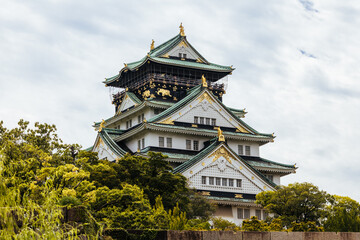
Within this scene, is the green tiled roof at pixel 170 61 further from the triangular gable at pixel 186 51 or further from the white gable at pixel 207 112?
the white gable at pixel 207 112

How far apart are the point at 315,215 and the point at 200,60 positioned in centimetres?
2791

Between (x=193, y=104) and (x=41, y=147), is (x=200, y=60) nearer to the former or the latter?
(x=193, y=104)

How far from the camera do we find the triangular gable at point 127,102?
6550 cm

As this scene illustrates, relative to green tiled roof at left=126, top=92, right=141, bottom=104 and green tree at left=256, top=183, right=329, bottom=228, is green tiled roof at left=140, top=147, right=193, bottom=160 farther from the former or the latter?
green tree at left=256, top=183, right=329, bottom=228

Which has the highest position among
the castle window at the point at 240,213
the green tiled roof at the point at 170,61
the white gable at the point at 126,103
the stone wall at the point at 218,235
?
the green tiled roof at the point at 170,61

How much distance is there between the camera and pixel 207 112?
62750mm

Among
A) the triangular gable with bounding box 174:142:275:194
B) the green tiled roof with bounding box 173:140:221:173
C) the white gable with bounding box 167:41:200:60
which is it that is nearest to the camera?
the green tiled roof with bounding box 173:140:221:173

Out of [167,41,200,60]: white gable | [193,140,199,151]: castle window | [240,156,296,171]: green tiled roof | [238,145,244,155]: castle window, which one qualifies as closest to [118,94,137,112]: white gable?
[167,41,200,60]: white gable

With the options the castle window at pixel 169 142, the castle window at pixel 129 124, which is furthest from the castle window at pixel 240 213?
the castle window at pixel 129 124

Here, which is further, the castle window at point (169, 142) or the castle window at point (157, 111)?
the castle window at point (157, 111)

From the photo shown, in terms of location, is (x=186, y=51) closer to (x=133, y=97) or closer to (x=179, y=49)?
(x=179, y=49)

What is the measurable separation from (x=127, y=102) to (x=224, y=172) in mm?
15922

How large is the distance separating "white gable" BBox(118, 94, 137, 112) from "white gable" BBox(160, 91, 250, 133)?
285 inches

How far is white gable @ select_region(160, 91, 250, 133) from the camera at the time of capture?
6128 centimetres
